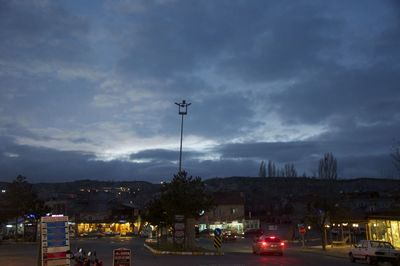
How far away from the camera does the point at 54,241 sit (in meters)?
17.8

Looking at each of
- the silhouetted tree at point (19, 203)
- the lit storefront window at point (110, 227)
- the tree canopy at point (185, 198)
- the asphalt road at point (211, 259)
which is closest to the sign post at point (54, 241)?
the asphalt road at point (211, 259)

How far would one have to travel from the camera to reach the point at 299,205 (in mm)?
122062

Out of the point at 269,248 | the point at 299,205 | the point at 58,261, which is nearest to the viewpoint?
the point at 58,261

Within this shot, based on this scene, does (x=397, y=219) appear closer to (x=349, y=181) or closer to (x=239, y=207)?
(x=239, y=207)

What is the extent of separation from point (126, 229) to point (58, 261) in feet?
383

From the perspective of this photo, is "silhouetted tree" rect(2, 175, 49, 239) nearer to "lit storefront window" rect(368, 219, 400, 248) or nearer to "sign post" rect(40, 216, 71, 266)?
"lit storefront window" rect(368, 219, 400, 248)

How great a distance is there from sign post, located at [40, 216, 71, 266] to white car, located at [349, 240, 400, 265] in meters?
20.9

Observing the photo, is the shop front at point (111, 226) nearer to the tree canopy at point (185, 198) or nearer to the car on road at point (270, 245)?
the tree canopy at point (185, 198)

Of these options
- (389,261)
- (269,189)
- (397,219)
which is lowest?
(389,261)

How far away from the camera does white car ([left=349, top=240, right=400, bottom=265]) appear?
3066 centimetres

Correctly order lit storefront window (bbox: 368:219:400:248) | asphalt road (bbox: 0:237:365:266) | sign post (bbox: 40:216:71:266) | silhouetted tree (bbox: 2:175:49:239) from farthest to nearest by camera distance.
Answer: silhouetted tree (bbox: 2:175:49:239) → lit storefront window (bbox: 368:219:400:248) → asphalt road (bbox: 0:237:365:266) → sign post (bbox: 40:216:71:266)

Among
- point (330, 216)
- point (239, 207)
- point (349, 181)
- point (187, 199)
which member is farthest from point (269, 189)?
point (187, 199)

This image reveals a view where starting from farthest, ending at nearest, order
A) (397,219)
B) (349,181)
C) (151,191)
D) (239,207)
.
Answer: (151,191) < (349,181) < (239,207) < (397,219)

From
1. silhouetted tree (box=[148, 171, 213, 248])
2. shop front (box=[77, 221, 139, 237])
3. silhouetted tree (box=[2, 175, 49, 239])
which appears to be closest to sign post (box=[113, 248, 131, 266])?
silhouetted tree (box=[148, 171, 213, 248])
